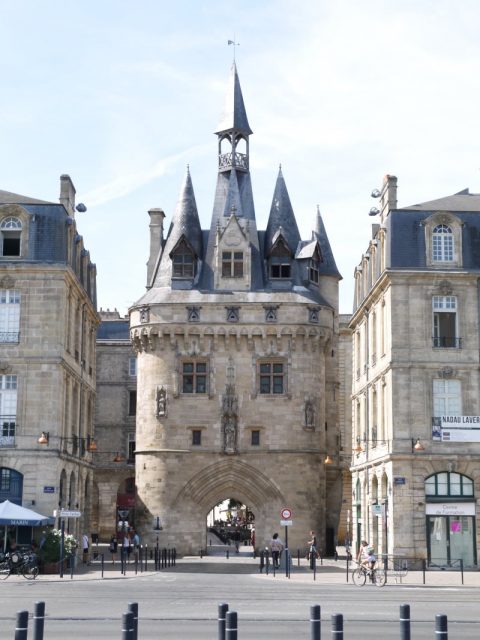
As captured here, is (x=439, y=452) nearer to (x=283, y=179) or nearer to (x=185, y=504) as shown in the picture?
(x=185, y=504)

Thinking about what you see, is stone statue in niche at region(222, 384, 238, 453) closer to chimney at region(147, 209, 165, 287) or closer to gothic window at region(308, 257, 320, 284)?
gothic window at region(308, 257, 320, 284)

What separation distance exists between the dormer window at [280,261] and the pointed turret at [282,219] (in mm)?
757

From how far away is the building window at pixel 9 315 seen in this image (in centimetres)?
4072

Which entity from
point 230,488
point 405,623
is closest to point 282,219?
point 230,488

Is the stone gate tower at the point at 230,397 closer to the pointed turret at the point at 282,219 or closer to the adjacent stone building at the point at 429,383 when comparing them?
the pointed turret at the point at 282,219

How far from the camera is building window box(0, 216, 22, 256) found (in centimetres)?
4156

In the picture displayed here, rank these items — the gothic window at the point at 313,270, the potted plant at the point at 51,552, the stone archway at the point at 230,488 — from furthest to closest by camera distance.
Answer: the gothic window at the point at 313,270
the stone archway at the point at 230,488
the potted plant at the point at 51,552

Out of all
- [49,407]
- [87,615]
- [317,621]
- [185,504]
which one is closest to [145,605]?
[87,615]

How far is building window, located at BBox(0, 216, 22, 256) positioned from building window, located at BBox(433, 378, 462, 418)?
1728cm

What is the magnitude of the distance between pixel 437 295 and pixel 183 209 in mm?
19348

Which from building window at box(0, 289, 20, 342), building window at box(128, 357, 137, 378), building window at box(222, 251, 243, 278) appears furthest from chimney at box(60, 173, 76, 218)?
building window at box(128, 357, 137, 378)

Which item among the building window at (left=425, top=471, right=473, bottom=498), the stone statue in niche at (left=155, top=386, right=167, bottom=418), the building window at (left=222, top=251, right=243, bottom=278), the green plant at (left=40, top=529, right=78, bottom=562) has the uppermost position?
the building window at (left=222, top=251, right=243, bottom=278)

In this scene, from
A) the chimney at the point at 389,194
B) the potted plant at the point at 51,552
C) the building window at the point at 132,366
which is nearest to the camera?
the potted plant at the point at 51,552

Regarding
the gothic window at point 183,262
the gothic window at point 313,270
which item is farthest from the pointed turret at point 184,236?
the gothic window at point 313,270
